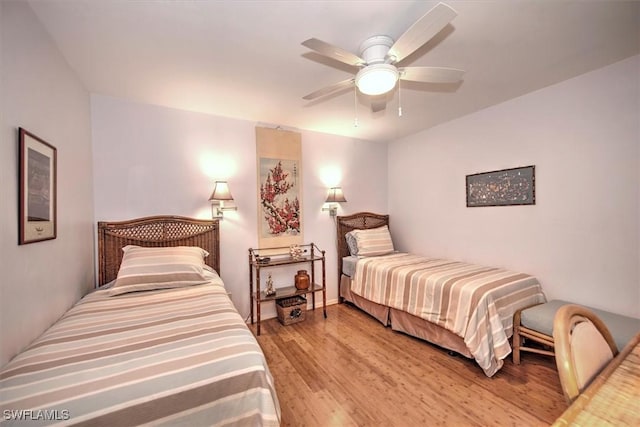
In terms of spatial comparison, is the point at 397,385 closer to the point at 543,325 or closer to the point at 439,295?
the point at 439,295

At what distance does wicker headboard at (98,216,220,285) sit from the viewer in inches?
95.7

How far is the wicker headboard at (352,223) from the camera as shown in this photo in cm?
376

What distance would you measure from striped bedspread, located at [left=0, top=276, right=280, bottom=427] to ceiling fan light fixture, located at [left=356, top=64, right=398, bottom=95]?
166 cm

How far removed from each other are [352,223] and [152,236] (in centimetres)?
255

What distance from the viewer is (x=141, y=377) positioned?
993 mm

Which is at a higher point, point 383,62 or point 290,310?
point 383,62

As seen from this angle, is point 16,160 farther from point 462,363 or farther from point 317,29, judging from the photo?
point 462,363

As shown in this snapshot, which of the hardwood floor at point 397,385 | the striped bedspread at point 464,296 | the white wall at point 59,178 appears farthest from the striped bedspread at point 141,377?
the striped bedspread at point 464,296

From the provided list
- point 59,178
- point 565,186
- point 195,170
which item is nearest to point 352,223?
point 195,170

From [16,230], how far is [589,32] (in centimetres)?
355

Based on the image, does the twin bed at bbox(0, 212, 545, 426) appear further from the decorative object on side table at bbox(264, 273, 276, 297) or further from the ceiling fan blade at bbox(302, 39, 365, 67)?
the ceiling fan blade at bbox(302, 39, 365, 67)

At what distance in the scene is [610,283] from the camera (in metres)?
2.15

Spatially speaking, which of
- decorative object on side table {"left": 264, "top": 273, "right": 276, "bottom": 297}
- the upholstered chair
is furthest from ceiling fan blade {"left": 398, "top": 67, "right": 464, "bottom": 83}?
decorative object on side table {"left": 264, "top": 273, "right": 276, "bottom": 297}

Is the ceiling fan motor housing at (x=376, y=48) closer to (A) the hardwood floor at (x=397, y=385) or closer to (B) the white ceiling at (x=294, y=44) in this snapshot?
(B) the white ceiling at (x=294, y=44)
